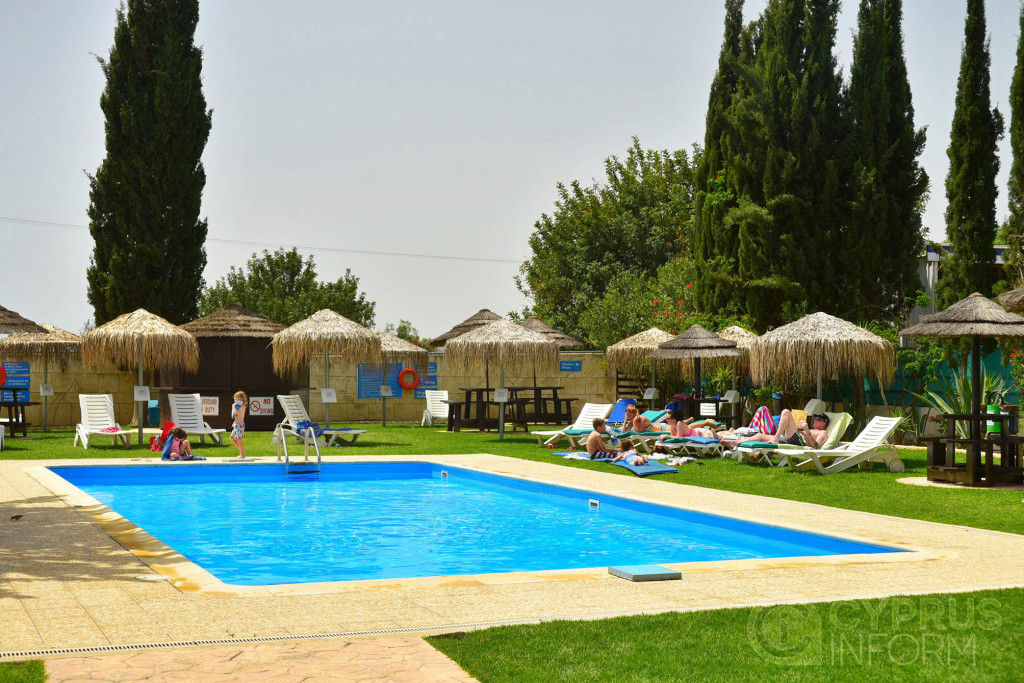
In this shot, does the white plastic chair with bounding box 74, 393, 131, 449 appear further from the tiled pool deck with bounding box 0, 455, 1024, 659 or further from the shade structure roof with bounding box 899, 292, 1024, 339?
the shade structure roof with bounding box 899, 292, 1024, 339

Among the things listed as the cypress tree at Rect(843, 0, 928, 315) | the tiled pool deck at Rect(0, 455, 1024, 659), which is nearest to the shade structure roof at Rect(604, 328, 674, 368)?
the cypress tree at Rect(843, 0, 928, 315)

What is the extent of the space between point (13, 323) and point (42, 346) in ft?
9.37

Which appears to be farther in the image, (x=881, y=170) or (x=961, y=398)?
(x=881, y=170)

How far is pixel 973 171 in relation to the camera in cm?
2119

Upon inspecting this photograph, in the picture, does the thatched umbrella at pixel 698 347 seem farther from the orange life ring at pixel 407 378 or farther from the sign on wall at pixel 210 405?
the sign on wall at pixel 210 405

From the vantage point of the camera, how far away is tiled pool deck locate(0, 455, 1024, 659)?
506 centimetres

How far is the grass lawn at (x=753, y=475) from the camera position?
1020 cm

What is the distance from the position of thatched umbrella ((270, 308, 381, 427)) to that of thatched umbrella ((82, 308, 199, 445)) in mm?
1833

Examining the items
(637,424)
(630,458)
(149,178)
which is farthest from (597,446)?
(149,178)

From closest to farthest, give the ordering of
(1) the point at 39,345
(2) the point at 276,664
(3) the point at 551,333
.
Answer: (2) the point at 276,664, (1) the point at 39,345, (3) the point at 551,333

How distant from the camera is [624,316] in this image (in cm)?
3061

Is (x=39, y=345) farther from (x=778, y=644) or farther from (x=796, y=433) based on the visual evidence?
(x=778, y=644)

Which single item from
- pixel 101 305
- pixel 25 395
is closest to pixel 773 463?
pixel 25 395

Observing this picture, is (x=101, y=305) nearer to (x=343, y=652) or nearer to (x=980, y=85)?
(x=980, y=85)
